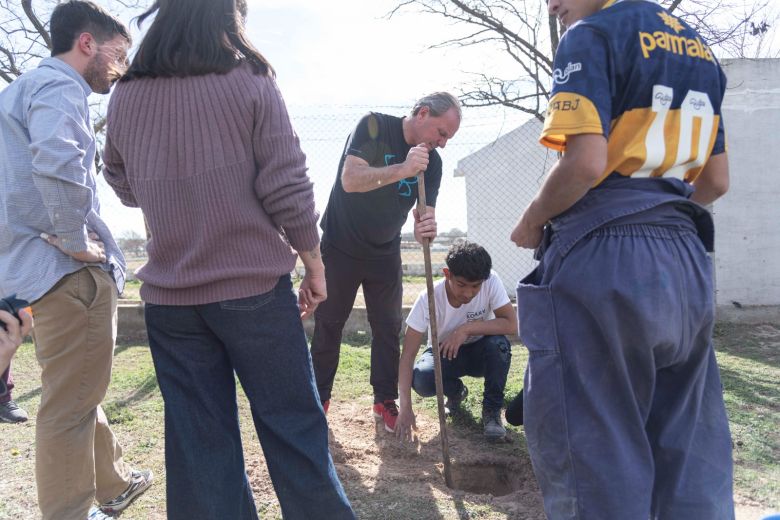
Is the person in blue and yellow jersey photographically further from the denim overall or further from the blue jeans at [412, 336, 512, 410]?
the blue jeans at [412, 336, 512, 410]

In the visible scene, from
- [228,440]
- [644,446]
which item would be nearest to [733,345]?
[644,446]

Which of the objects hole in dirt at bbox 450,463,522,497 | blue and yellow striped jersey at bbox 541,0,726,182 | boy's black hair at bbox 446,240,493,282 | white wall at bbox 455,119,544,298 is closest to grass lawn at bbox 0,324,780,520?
hole in dirt at bbox 450,463,522,497

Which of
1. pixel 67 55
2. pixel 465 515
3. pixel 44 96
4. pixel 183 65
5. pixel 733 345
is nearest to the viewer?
pixel 183 65

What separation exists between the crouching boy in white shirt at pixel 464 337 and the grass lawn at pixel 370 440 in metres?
0.20

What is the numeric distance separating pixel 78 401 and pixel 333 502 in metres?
1.09

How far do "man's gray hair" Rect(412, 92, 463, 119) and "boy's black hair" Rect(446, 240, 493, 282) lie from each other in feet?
2.45

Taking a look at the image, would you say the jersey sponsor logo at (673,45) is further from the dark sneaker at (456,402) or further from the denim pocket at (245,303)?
the dark sneaker at (456,402)

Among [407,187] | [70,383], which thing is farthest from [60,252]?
[407,187]

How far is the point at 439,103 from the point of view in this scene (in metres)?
3.30

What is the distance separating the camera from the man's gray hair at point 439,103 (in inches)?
129

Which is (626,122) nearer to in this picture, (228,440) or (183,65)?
(183,65)

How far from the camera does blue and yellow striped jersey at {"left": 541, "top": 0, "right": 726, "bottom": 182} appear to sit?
1618 mm

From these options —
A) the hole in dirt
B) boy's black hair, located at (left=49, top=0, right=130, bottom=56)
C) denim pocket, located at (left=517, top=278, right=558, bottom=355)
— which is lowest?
the hole in dirt

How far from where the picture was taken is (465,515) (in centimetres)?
269
